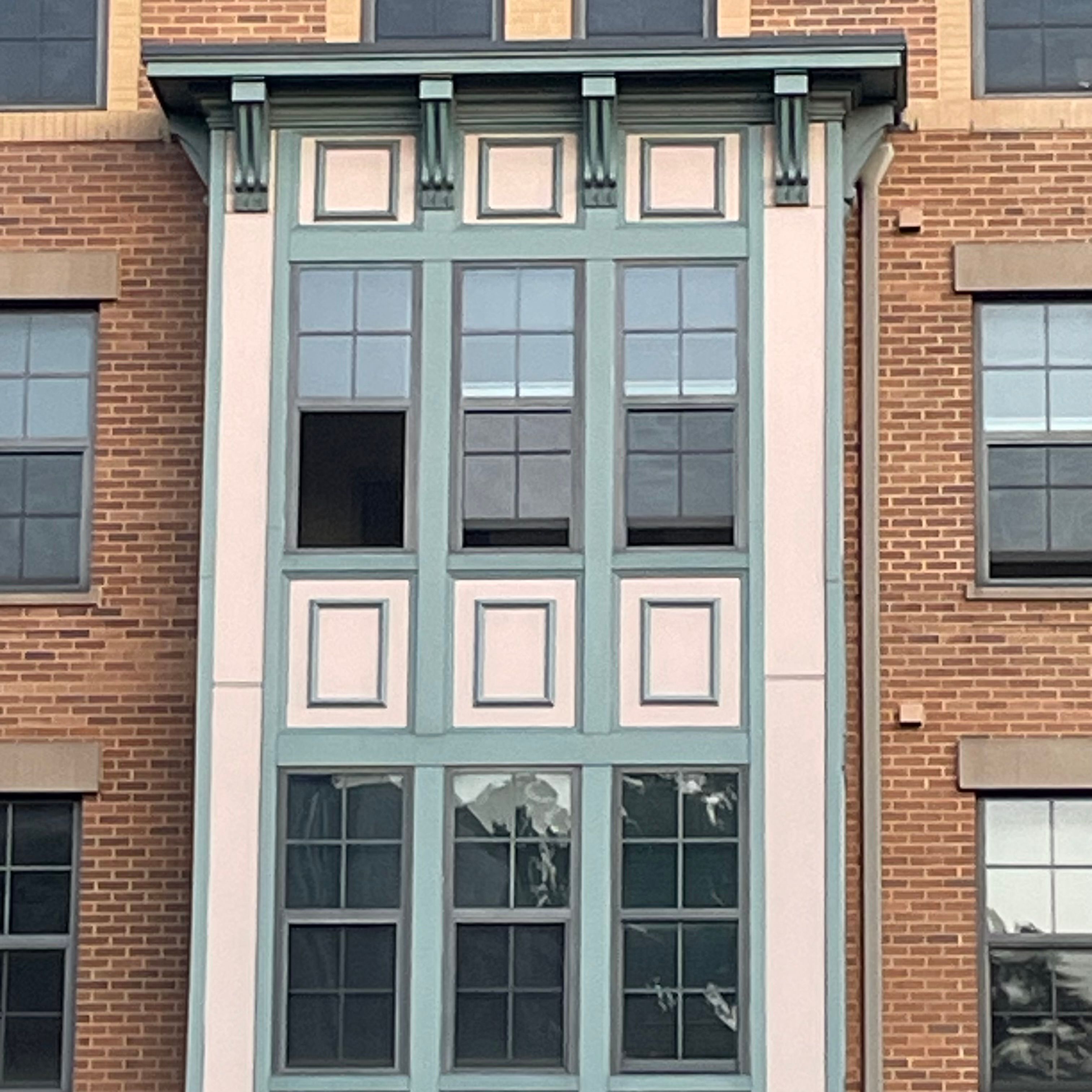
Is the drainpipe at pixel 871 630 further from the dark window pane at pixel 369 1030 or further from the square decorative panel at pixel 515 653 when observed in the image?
the dark window pane at pixel 369 1030

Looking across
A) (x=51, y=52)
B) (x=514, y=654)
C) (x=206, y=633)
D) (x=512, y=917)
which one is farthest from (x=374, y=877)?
(x=51, y=52)

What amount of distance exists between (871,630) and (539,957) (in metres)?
2.88

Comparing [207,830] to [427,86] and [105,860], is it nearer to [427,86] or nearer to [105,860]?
[105,860]

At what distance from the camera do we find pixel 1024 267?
17.2 meters

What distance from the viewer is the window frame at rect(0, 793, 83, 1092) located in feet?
54.4

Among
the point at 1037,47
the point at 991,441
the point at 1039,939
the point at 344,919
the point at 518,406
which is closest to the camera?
the point at 344,919

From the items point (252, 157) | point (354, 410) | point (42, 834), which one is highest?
point (252, 157)

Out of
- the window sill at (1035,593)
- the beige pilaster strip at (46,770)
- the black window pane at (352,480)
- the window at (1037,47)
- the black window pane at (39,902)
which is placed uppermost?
the window at (1037,47)

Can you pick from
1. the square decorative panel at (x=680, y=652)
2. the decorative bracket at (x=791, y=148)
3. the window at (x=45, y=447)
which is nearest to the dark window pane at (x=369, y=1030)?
the square decorative panel at (x=680, y=652)

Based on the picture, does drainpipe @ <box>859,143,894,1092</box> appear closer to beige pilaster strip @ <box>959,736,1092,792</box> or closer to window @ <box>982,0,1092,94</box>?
beige pilaster strip @ <box>959,736,1092,792</box>

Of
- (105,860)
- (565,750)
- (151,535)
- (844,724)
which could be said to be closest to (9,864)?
(105,860)

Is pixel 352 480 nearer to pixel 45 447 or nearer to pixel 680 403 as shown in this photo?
pixel 680 403

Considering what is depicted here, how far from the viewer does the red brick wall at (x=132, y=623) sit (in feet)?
54.4

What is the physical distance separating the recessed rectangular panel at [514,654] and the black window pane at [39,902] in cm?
289
